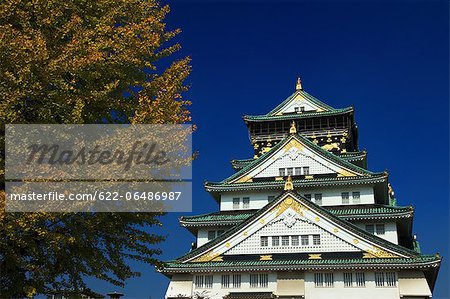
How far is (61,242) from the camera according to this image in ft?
41.2

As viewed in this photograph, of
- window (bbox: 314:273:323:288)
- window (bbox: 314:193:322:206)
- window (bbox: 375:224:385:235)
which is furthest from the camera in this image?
window (bbox: 314:193:322:206)

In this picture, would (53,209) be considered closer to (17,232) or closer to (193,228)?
(17,232)

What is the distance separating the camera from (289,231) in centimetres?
3291

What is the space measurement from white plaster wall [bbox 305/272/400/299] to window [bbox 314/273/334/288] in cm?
20

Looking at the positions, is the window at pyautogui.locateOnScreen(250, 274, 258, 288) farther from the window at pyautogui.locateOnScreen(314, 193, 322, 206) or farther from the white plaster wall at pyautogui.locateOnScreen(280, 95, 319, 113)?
the white plaster wall at pyautogui.locateOnScreen(280, 95, 319, 113)

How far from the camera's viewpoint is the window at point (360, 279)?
30294mm

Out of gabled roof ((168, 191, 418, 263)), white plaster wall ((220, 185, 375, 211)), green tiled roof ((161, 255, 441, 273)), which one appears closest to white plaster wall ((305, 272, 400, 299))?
green tiled roof ((161, 255, 441, 273))

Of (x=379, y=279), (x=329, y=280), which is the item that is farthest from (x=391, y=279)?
(x=329, y=280)

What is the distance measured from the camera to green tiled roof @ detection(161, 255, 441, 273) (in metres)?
29.1

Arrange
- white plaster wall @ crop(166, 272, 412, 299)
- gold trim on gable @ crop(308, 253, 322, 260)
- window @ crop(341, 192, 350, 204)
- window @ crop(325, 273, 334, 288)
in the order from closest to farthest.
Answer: white plaster wall @ crop(166, 272, 412, 299), window @ crop(325, 273, 334, 288), gold trim on gable @ crop(308, 253, 322, 260), window @ crop(341, 192, 350, 204)

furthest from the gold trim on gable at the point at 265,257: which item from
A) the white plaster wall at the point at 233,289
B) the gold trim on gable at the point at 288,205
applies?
the gold trim on gable at the point at 288,205

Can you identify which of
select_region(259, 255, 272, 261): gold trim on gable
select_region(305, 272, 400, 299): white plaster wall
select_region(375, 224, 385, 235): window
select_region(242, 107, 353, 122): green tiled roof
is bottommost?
select_region(305, 272, 400, 299): white plaster wall

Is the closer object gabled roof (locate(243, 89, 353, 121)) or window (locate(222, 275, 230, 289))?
window (locate(222, 275, 230, 289))

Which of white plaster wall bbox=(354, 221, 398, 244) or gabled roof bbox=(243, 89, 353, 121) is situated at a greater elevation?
gabled roof bbox=(243, 89, 353, 121)
